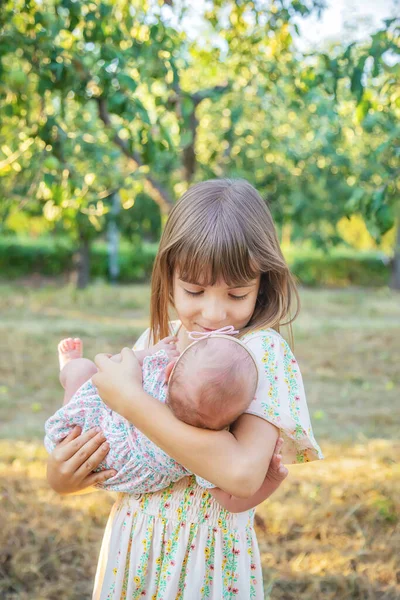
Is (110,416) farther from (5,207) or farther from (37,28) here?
(5,207)

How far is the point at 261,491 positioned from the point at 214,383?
1.11 ft

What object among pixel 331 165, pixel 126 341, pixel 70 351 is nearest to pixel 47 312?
pixel 126 341

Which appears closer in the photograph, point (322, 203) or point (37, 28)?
point (37, 28)

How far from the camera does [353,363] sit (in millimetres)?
7297

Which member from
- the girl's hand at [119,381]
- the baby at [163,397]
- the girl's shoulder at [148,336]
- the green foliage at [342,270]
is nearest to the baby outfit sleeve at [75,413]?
Result: the baby at [163,397]

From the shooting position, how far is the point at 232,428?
1239 millimetres

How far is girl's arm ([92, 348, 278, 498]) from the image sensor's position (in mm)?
1141

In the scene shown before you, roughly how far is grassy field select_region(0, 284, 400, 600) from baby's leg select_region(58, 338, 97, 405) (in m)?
1.33

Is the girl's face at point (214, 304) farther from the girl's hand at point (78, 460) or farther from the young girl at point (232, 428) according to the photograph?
the girl's hand at point (78, 460)

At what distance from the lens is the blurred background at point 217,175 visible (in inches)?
97.3

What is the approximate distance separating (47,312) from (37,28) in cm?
781

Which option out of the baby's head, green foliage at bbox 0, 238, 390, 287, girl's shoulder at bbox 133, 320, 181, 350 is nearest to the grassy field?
girl's shoulder at bbox 133, 320, 181, 350

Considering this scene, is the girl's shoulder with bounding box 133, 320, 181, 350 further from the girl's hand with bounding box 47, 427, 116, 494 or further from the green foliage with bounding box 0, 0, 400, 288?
the green foliage with bounding box 0, 0, 400, 288

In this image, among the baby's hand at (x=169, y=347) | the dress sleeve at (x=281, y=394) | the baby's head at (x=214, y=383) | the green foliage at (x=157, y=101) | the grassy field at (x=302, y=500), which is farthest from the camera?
the grassy field at (x=302, y=500)
